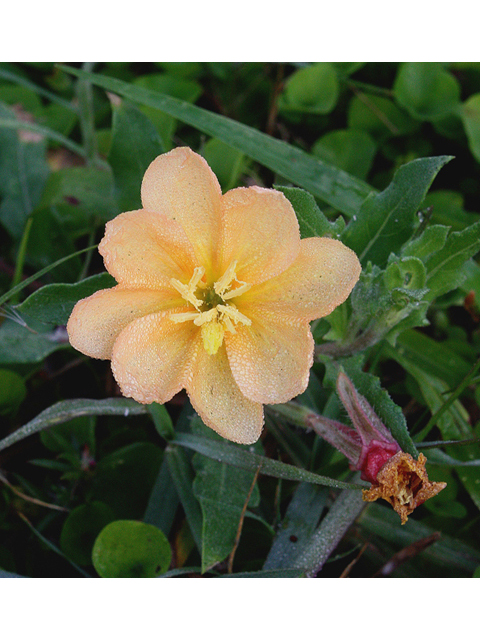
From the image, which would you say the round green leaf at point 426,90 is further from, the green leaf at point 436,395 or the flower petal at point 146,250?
the flower petal at point 146,250

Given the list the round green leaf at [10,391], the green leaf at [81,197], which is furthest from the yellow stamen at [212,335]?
the green leaf at [81,197]

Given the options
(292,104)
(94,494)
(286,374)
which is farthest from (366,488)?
(292,104)

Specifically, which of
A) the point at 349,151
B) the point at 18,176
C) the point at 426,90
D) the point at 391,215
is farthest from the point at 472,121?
the point at 18,176

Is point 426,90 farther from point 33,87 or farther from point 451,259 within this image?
point 33,87

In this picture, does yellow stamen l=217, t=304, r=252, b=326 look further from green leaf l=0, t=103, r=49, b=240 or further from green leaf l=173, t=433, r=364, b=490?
green leaf l=0, t=103, r=49, b=240

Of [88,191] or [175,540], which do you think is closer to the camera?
[175,540]

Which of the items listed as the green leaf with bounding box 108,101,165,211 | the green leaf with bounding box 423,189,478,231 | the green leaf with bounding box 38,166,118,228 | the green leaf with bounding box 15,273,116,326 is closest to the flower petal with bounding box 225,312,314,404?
the green leaf with bounding box 15,273,116,326

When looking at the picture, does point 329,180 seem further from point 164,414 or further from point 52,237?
Result: point 52,237
